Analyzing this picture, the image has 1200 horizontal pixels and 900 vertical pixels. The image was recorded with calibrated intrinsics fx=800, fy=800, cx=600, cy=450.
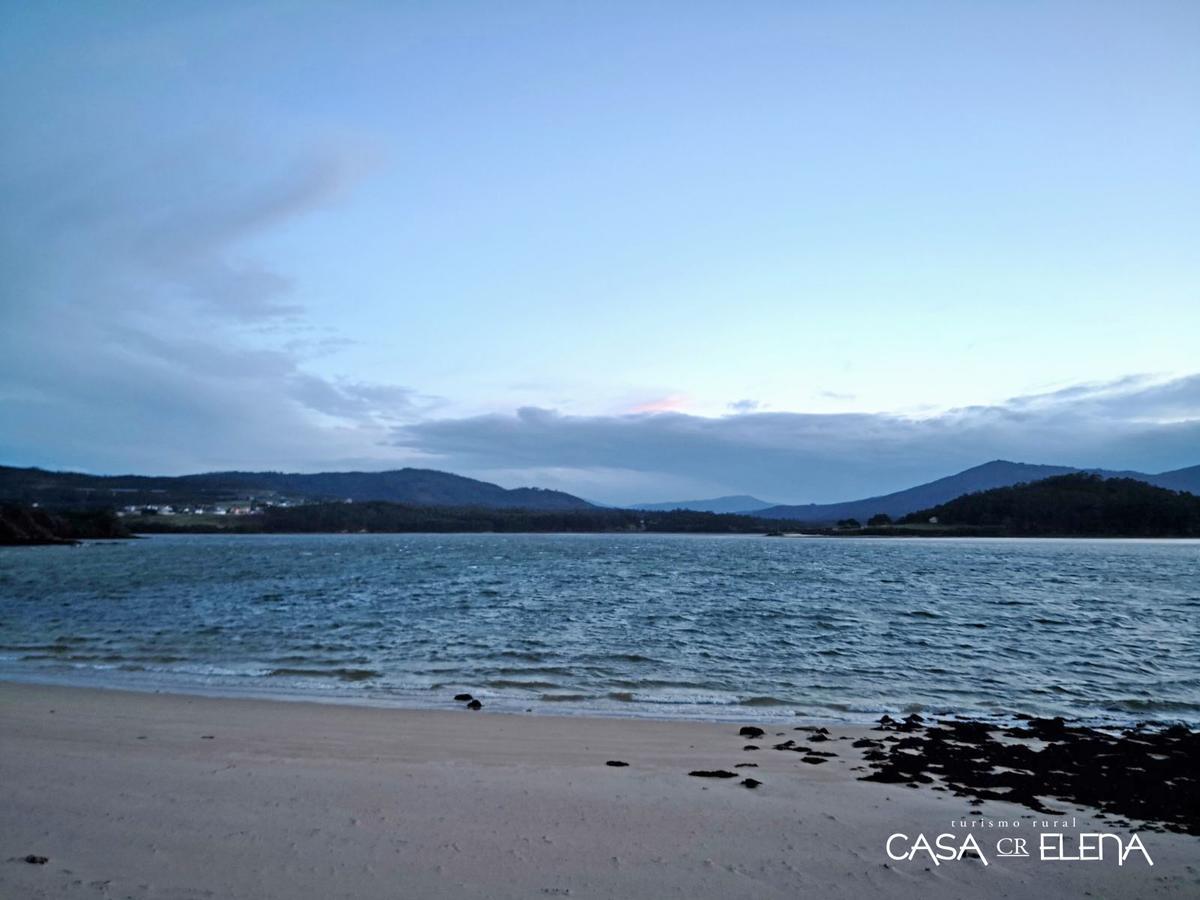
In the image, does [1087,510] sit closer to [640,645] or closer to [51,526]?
[640,645]

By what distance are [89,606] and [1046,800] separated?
33.2 metres

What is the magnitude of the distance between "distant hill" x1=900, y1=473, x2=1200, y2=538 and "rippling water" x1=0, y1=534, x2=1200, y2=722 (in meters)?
122

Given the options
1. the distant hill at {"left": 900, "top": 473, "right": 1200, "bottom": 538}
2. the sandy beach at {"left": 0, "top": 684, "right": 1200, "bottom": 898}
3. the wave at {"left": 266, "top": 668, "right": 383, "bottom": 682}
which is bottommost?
the wave at {"left": 266, "top": 668, "right": 383, "bottom": 682}

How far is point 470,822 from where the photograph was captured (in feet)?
25.2

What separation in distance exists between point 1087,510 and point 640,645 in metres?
157

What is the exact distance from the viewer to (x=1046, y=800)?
8.78 meters

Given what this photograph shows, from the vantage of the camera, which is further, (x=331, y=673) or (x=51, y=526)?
(x=51, y=526)

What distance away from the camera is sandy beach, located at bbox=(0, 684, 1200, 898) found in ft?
20.5

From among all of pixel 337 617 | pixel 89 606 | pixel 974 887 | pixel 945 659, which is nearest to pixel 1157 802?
pixel 974 887

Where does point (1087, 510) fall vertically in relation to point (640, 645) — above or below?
above

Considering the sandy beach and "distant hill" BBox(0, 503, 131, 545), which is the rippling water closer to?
the sandy beach

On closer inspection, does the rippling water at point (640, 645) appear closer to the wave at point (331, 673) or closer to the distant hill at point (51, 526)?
the wave at point (331, 673)

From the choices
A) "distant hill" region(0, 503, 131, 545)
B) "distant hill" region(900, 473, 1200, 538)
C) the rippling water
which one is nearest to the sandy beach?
the rippling water

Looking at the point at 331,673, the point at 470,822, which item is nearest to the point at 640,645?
the point at 331,673
